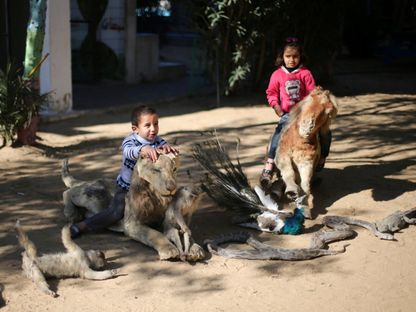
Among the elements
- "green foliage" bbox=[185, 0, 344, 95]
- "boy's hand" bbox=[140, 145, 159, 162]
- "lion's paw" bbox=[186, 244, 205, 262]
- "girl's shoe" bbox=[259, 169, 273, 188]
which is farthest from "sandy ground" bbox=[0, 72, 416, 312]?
"green foliage" bbox=[185, 0, 344, 95]

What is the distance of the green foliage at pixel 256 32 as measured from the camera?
1141 centimetres

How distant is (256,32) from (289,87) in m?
5.93

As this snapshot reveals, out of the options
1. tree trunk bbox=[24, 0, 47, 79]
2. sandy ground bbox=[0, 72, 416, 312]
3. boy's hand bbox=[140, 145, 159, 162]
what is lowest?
sandy ground bbox=[0, 72, 416, 312]

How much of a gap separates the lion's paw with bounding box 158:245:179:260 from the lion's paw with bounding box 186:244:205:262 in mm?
88

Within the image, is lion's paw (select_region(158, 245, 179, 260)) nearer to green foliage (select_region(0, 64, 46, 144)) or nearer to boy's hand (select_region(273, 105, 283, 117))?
boy's hand (select_region(273, 105, 283, 117))

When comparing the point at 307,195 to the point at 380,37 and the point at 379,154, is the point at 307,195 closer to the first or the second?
the point at 379,154

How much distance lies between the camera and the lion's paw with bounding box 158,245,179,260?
165 inches

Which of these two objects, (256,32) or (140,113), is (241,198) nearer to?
(140,113)

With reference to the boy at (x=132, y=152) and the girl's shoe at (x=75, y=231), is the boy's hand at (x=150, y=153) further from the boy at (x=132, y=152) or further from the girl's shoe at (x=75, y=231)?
the girl's shoe at (x=75, y=231)

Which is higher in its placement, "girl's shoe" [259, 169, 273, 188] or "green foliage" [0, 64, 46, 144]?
Answer: "green foliage" [0, 64, 46, 144]

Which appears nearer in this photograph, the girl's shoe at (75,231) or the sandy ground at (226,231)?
the sandy ground at (226,231)

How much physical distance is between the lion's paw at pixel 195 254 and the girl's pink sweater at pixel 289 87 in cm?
209

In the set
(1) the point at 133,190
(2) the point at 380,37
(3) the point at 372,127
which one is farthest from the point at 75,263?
(2) the point at 380,37

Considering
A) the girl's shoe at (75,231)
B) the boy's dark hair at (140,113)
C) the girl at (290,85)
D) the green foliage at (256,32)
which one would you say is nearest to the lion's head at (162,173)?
the boy's dark hair at (140,113)
